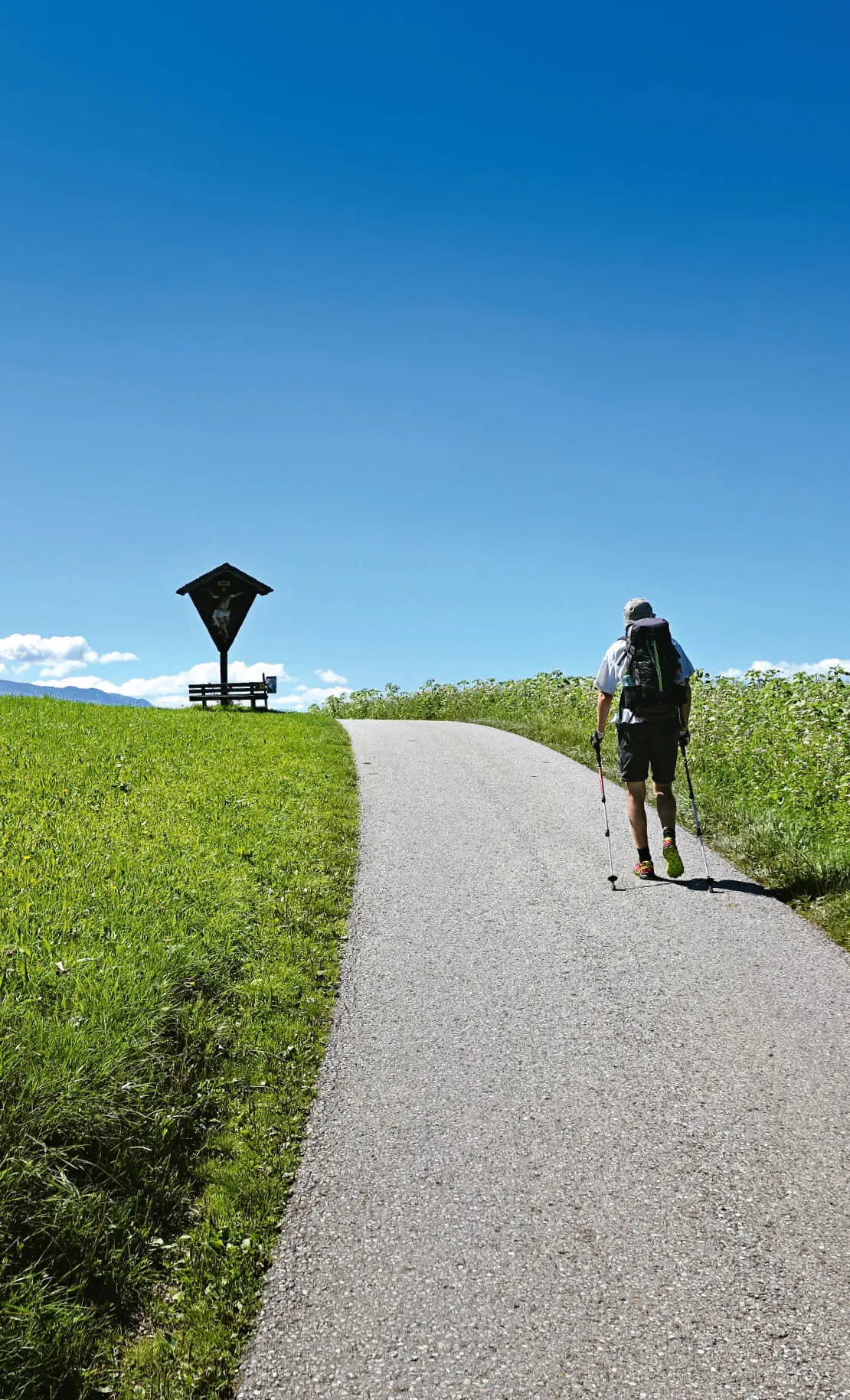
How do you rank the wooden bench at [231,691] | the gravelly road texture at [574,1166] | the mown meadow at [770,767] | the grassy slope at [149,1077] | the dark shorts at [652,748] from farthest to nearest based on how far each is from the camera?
the wooden bench at [231,691], the dark shorts at [652,748], the mown meadow at [770,767], the grassy slope at [149,1077], the gravelly road texture at [574,1166]

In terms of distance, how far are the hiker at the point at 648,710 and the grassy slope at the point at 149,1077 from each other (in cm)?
299

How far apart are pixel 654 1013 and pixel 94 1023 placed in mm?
3344

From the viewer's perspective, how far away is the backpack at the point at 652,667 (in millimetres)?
8844

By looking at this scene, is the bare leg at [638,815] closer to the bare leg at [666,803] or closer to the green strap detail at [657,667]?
the bare leg at [666,803]

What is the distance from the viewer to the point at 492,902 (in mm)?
8086

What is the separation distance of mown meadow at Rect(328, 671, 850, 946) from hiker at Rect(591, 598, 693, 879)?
1.09 metres

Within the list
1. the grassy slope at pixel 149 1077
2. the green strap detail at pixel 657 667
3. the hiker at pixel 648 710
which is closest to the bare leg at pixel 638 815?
the hiker at pixel 648 710

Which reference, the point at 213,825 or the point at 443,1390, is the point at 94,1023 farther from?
the point at 213,825

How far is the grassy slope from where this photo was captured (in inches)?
133

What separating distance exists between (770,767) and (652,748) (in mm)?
5009

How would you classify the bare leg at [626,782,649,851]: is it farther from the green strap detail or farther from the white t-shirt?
the green strap detail

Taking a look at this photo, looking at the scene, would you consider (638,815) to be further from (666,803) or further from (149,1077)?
(149,1077)

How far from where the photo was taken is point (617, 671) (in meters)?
9.26

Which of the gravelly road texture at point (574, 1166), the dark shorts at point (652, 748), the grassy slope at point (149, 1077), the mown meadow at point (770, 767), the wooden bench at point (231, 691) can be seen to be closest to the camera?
the gravelly road texture at point (574, 1166)
